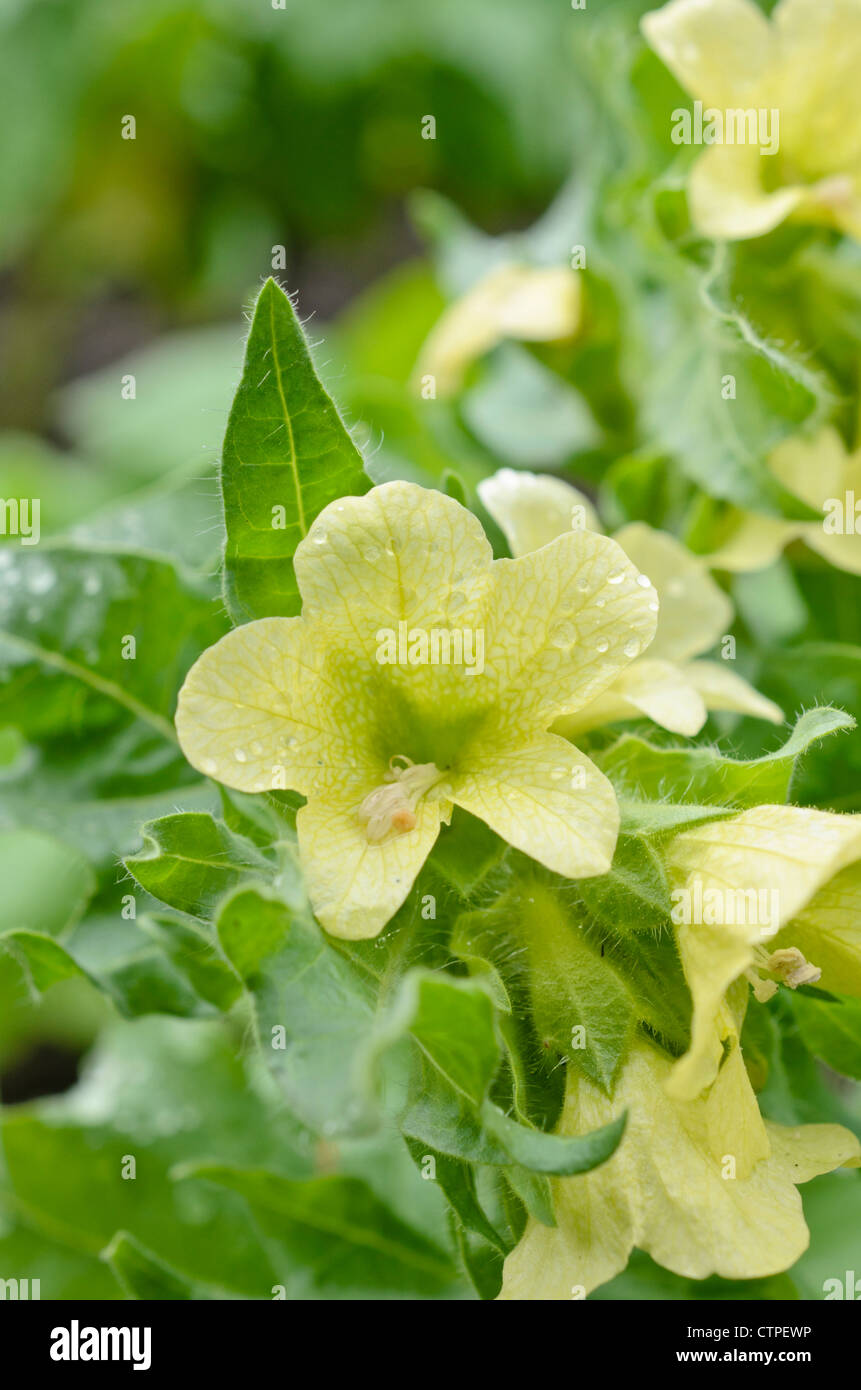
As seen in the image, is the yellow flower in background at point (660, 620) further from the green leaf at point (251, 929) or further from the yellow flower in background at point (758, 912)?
the green leaf at point (251, 929)

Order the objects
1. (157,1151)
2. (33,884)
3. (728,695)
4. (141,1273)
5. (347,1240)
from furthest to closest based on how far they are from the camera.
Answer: (33,884), (157,1151), (347,1240), (141,1273), (728,695)

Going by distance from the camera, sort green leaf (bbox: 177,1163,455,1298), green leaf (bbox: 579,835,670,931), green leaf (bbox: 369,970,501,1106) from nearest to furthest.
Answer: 1. green leaf (bbox: 369,970,501,1106)
2. green leaf (bbox: 579,835,670,931)
3. green leaf (bbox: 177,1163,455,1298)

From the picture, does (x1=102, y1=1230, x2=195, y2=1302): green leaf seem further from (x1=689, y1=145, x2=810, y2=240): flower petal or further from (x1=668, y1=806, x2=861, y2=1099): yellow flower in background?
(x1=689, y1=145, x2=810, y2=240): flower petal

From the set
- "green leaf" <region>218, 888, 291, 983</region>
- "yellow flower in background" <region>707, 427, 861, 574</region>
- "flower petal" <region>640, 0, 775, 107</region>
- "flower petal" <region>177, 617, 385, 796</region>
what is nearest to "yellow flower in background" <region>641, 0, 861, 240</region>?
"flower petal" <region>640, 0, 775, 107</region>

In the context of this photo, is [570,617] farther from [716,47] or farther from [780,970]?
[716,47]

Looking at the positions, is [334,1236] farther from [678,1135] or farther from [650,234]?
[650,234]

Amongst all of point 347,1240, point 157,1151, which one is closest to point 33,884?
point 157,1151

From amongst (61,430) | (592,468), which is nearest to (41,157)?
(61,430)
